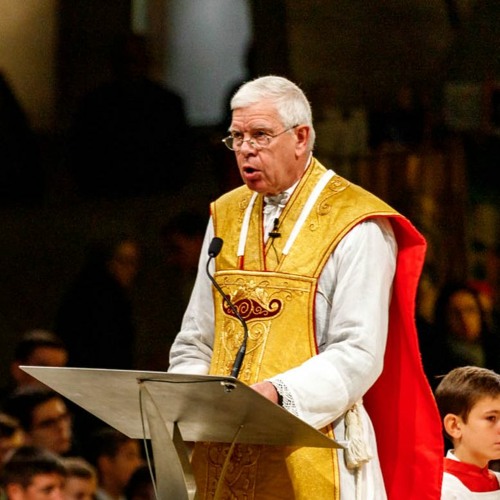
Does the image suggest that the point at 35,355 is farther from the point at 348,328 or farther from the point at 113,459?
the point at 348,328

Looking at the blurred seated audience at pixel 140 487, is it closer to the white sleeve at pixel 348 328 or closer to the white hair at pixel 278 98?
the white sleeve at pixel 348 328

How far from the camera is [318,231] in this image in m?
3.97

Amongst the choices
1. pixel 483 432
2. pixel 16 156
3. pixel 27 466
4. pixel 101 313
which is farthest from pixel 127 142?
pixel 483 432

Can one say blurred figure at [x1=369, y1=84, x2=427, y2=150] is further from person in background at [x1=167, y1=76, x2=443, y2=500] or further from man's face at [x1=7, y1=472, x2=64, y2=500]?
person in background at [x1=167, y1=76, x2=443, y2=500]

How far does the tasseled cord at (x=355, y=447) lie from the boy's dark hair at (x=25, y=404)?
299 centimetres

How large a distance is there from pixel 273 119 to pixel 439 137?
193 inches

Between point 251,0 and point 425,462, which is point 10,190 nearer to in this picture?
point 251,0

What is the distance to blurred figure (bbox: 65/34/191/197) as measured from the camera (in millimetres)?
8484

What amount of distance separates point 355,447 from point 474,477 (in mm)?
583

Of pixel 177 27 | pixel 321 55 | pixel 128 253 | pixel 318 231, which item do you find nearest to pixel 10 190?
pixel 128 253

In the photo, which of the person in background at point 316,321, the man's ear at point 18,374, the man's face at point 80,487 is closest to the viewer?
the person in background at point 316,321

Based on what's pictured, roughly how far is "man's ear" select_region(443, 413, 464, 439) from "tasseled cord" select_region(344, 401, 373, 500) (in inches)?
21.1

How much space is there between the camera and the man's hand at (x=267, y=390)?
3.62 m

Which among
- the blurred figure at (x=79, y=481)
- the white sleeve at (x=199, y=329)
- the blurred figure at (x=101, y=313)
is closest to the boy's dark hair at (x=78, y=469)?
the blurred figure at (x=79, y=481)
